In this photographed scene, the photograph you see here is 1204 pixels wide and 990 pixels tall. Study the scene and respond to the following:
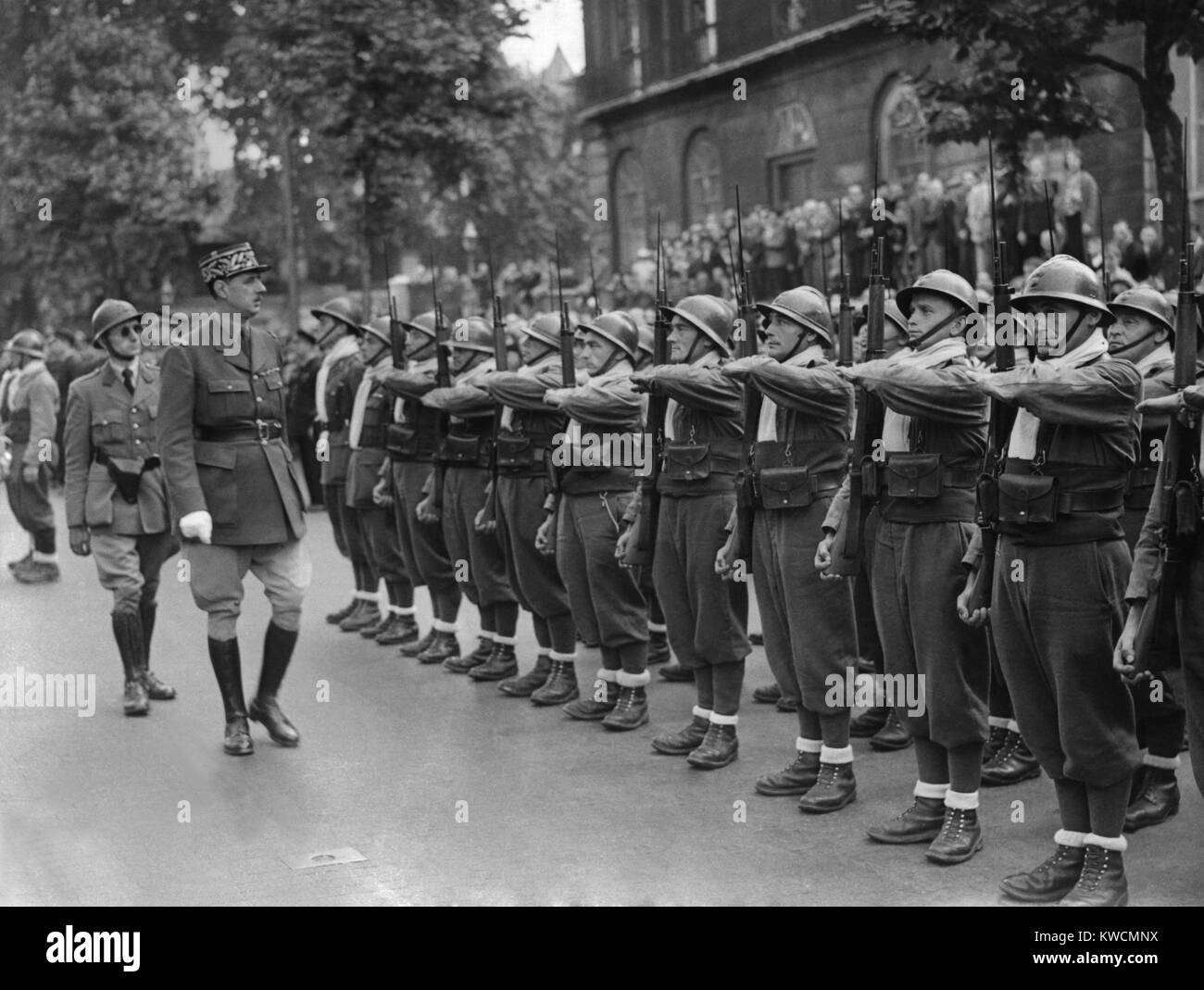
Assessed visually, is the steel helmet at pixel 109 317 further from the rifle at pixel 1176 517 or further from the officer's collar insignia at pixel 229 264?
the rifle at pixel 1176 517

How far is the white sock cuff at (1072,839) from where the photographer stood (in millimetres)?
6160

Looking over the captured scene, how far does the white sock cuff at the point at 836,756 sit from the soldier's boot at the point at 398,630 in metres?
4.97

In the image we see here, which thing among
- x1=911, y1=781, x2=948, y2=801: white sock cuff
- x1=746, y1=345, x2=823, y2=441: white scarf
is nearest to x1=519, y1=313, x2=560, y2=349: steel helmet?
x1=746, y1=345, x2=823, y2=441: white scarf

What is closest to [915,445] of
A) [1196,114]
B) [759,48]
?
[1196,114]

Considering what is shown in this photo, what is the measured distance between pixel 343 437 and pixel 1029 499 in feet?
23.8

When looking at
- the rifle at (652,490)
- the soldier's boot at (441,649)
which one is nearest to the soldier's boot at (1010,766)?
the rifle at (652,490)

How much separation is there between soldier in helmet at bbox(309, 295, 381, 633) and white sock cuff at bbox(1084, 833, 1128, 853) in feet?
23.6

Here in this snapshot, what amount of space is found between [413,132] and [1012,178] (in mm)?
8839

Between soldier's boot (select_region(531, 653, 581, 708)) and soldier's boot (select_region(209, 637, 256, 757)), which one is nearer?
soldier's boot (select_region(209, 637, 256, 757))

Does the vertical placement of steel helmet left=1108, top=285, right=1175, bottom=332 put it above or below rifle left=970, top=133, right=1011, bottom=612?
above

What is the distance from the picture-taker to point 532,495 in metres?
10.1

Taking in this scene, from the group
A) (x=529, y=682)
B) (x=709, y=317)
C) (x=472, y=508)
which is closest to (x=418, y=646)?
(x=472, y=508)

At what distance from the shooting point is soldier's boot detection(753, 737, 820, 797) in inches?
302

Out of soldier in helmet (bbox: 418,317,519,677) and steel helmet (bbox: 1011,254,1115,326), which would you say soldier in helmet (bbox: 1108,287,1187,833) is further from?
soldier in helmet (bbox: 418,317,519,677)
